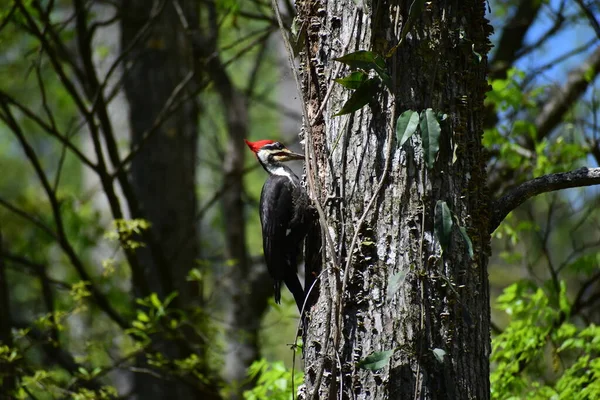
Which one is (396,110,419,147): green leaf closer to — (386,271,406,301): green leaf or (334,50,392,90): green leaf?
(334,50,392,90): green leaf

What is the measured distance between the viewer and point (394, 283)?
2.06 metres

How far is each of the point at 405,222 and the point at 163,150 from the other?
4.26 m

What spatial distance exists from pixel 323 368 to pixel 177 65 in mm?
4631

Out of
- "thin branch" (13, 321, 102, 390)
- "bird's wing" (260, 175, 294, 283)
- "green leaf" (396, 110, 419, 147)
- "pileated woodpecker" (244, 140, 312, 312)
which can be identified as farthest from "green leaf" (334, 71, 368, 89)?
"thin branch" (13, 321, 102, 390)

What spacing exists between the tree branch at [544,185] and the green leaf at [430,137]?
350 millimetres

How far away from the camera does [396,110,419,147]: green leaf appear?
82.5 inches

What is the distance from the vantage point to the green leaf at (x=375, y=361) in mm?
2021

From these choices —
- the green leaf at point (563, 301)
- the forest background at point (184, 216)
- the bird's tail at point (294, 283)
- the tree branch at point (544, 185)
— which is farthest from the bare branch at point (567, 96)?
the tree branch at point (544, 185)

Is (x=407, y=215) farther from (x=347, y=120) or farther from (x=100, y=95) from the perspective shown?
(x=100, y=95)

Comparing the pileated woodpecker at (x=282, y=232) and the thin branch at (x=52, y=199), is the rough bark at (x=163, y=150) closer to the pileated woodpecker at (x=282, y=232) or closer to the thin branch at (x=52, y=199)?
the thin branch at (x=52, y=199)

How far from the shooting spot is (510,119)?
16.1 feet

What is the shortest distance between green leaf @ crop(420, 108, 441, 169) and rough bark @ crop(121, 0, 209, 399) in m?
3.88

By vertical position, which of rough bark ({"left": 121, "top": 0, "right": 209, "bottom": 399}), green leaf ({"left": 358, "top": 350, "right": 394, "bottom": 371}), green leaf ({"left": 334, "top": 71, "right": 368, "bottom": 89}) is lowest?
green leaf ({"left": 358, "top": 350, "right": 394, "bottom": 371})

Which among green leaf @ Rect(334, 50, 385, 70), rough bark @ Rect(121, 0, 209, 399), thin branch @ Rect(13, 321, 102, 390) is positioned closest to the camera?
green leaf @ Rect(334, 50, 385, 70)
